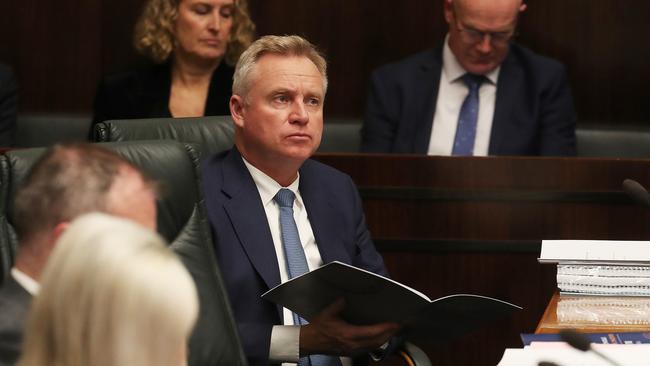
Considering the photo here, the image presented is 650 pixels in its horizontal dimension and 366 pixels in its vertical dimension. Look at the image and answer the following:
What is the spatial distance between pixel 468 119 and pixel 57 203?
9.98 feet

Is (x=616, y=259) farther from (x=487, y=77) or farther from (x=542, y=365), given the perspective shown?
(x=487, y=77)

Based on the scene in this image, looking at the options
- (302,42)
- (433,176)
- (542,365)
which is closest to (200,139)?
(302,42)

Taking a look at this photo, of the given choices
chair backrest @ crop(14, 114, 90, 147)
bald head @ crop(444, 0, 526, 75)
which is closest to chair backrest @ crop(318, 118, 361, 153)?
bald head @ crop(444, 0, 526, 75)

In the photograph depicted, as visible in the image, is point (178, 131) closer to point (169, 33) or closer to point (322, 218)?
point (322, 218)

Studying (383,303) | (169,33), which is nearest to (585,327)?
(383,303)

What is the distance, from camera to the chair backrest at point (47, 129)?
17.5ft

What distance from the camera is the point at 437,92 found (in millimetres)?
4750

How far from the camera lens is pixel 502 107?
466 cm

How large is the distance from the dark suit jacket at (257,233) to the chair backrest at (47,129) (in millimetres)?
2229

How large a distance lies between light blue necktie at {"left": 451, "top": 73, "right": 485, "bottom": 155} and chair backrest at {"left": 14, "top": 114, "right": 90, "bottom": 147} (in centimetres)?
159

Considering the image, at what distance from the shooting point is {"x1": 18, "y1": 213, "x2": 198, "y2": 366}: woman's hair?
4.07ft

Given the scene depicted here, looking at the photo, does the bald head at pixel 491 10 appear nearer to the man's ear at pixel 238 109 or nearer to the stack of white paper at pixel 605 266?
the man's ear at pixel 238 109

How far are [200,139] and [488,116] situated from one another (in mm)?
1690

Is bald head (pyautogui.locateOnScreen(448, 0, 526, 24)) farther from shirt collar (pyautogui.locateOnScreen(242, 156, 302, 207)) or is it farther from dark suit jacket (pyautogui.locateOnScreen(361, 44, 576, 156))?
shirt collar (pyautogui.locateOnScreen(242, 156, 302, 207))
